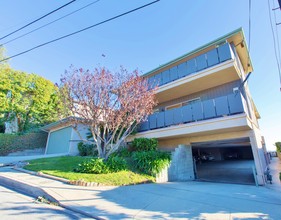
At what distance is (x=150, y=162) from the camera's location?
9.38 meters

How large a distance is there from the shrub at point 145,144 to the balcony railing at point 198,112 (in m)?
0.97

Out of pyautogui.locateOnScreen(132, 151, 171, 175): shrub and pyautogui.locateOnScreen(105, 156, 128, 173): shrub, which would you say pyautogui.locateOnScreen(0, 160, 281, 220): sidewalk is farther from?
pyautogui.locateOnScreen(132, 151, 171, 175): shrub

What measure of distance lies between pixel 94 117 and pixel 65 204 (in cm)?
512

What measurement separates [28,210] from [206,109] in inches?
362

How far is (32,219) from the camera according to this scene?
3.82 metres

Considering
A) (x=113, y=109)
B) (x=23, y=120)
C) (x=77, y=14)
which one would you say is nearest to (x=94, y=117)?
(x=113, y=109)

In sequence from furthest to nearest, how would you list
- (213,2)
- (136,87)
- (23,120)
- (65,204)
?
1. (23,120)
2. (136,87)
3. (213,2)
4. (65,204)

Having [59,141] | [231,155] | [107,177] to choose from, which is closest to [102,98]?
[107,177]

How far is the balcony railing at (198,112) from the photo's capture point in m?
8.82

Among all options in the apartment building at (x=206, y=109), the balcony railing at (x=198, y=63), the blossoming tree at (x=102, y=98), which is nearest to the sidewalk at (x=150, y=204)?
the blossoming tree at (x=102, y=98)

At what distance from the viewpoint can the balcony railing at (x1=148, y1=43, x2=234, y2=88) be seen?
32.8 ft

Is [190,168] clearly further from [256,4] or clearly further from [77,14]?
[77,14]

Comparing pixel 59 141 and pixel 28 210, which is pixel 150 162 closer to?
pixel 28 210

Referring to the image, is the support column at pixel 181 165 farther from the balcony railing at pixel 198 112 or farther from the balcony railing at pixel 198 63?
the balcony railing at pixel 198 63
